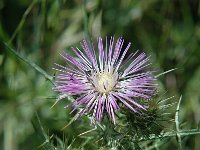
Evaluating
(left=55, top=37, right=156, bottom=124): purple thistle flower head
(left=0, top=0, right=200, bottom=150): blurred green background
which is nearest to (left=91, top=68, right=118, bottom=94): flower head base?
(left=55, top=37, right=156, bottom=124): purple thistle flower head

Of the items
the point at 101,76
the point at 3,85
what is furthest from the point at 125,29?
the point at 101,76

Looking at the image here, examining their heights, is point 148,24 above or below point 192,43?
above

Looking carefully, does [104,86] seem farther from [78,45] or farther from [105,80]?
[78,45]

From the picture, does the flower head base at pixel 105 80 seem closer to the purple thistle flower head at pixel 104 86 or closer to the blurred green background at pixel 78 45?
the purple thistle flower head at pixel 104 86

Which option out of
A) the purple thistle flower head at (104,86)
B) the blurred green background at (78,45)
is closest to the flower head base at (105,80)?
the purple thistle flower head at (104,86)

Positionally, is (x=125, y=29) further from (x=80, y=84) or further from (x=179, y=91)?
(x=80, y=84)

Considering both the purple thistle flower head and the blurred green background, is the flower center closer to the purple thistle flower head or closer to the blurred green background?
the purple thistle flower head

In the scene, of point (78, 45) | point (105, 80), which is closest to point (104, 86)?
point (105, 80)
